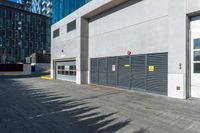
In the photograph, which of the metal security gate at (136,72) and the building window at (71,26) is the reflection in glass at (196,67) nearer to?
the metal security gate at (136,72)

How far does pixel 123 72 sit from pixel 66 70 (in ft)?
31.2

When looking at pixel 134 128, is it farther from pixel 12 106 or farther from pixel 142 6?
pixel 142 6

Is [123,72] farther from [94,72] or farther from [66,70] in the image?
[66,70]

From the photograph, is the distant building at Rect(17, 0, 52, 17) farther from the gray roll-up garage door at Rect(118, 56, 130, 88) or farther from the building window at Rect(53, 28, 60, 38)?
the gray roll-up garage door at Rect(118, 56, 130, 88)

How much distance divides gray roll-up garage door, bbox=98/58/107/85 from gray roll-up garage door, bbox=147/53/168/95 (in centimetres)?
466

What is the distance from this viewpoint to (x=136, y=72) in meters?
11.2

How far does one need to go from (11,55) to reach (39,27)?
15647 mm

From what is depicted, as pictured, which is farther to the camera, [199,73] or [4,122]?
[199,73]

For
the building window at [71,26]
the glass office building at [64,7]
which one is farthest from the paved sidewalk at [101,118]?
the building window at [71,26]

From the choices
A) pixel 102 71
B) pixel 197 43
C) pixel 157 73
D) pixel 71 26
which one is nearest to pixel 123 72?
pixel 102 71

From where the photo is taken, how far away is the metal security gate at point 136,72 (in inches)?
378

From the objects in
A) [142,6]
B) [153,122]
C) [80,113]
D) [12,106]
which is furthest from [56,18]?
[153,122]

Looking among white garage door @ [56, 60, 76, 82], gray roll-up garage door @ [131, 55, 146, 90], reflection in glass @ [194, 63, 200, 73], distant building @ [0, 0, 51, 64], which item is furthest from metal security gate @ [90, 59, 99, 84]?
distant building @ [0, 0, 51, 64]

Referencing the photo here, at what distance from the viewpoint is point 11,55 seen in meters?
65.2
